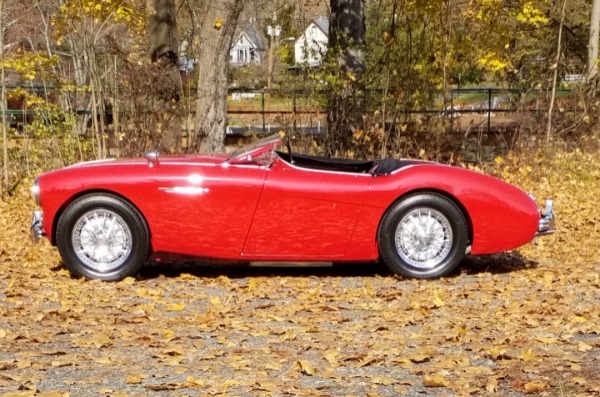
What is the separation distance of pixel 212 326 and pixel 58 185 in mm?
2346

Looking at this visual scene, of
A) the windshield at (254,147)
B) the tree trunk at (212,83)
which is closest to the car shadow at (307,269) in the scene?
the windshield at (254,147)

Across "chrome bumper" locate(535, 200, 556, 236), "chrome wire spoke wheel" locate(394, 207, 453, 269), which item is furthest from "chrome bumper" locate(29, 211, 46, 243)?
"chrome bumper" locate(535, 200, 556, 236)

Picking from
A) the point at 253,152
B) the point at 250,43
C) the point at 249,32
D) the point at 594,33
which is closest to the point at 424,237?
the point at 253,152

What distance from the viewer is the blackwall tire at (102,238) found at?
319 inches

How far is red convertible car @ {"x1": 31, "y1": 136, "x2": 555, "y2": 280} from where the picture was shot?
8102mm

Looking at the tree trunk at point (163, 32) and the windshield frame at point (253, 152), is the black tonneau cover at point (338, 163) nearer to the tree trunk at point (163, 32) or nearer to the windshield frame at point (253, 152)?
the windshield frame at point (253, 152)

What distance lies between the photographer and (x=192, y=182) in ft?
26.6

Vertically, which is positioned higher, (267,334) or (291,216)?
(291,216)

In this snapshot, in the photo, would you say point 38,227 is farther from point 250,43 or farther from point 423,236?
point 250,43

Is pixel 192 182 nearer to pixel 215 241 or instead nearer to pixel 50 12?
pixel 215 241

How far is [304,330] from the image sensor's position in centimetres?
644

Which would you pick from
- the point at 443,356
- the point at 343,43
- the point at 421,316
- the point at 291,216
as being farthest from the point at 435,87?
the point at 443,356

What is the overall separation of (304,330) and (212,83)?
7.79m

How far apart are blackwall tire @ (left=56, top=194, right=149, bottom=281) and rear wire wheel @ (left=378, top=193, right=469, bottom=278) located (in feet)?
6.65
